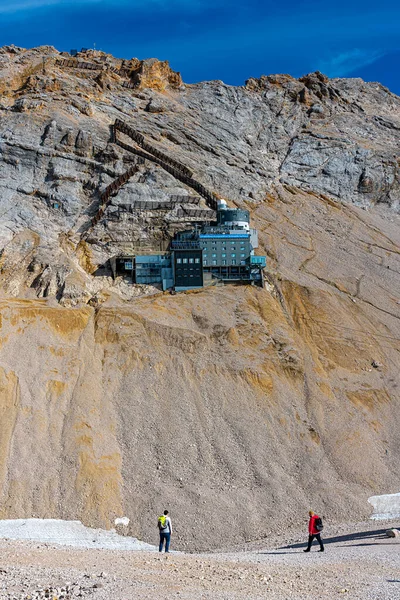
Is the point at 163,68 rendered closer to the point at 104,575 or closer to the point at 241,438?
the point at 241,438

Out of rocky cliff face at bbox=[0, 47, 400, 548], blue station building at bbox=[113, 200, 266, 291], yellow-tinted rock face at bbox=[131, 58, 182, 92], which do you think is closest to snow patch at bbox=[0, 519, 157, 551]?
rocky cliff face at bbox=[0, 47, 400, 548]

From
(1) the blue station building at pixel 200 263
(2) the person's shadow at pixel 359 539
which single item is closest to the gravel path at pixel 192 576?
(2) the person's shadow at pixel 359 539

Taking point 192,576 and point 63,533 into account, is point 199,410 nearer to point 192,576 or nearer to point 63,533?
point 63,533

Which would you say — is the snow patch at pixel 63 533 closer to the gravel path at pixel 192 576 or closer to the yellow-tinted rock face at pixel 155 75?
the gravel path at pixel 192 576

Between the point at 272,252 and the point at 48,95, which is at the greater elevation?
the point at 48,95

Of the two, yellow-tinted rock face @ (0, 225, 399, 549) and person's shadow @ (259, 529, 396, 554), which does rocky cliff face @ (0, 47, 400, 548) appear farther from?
person's shadow @ (259, 529, 396, 554)

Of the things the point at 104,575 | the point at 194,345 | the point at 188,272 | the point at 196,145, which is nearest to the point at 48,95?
the point at 196,145
